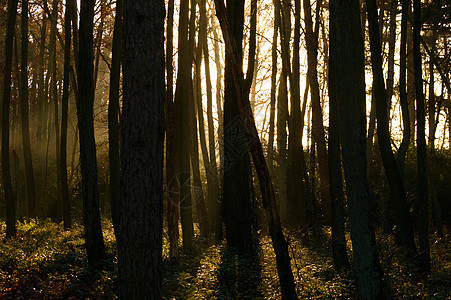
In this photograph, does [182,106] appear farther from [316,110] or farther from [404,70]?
[404,70]

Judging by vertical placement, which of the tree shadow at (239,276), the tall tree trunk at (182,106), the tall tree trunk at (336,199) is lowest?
the tree shadow at (239,276)

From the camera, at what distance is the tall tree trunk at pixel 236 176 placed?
10.9 meters

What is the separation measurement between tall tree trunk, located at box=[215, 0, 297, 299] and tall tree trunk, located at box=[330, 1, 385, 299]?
1.36 meters

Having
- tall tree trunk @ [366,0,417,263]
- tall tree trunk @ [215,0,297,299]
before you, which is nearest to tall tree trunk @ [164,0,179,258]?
tall tree trunk @ [215,0,297,299]

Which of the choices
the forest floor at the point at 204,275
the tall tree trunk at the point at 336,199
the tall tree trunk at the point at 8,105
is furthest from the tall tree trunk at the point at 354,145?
the tall tree trunk at the point at 8,105

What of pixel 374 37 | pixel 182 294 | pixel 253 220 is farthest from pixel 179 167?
pixel 374 37

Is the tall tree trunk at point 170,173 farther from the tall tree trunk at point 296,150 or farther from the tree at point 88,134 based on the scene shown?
the tall tree trunk at point 296,150

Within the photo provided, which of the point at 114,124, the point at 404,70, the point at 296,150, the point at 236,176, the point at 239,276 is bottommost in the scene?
the point at 239,276

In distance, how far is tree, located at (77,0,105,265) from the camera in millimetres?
9414

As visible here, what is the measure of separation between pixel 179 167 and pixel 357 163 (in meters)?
6.58

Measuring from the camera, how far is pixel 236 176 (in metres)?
11.0

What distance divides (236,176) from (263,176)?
364cm

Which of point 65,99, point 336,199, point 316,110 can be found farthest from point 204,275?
point 65,99

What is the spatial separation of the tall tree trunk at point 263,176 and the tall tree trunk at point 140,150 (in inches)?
103
